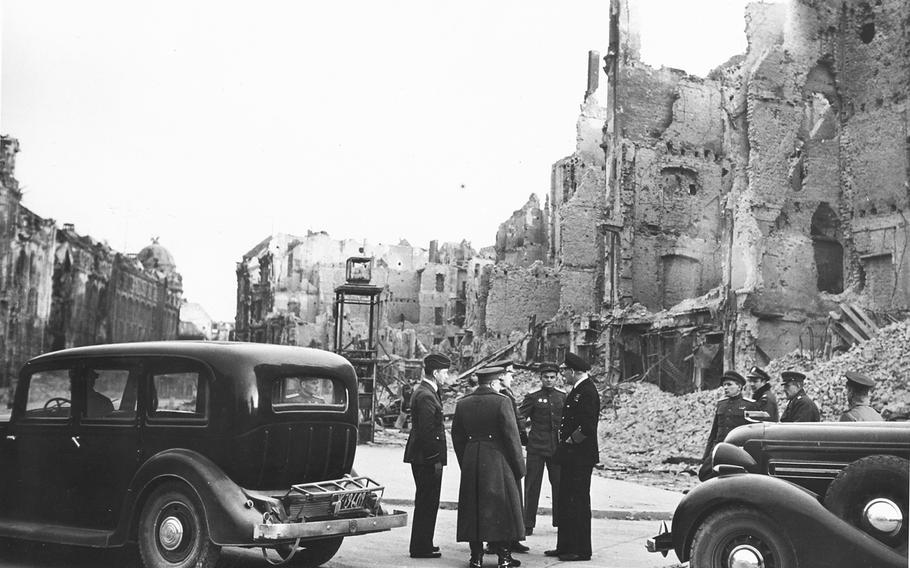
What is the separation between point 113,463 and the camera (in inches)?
263

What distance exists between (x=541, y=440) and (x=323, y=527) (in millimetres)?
3856

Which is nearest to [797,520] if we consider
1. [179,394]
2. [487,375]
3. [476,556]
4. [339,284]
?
[476,556]

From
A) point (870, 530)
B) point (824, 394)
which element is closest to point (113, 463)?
point (870, 530)

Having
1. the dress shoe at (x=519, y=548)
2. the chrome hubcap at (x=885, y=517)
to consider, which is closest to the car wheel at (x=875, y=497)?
the chrome hubcap at (x=885, y=517)

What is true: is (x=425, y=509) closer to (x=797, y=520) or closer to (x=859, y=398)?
(x=797, y=520)

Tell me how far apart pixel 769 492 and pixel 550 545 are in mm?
3404

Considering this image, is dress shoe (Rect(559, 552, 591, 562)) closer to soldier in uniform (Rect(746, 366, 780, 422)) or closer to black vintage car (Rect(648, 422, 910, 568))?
black vintage car (Rect(648, 422, 910, 568))

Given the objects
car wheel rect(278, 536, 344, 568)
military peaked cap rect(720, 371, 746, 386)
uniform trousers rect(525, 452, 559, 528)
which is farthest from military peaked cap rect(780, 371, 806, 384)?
car wheel rect(278, 536, 344, 568)

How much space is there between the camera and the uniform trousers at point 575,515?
770cm

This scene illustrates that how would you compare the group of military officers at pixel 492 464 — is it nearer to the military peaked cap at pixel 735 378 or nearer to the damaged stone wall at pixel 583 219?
the military peaked cap at pixel 735 378

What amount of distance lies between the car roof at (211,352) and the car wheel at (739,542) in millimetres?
3356

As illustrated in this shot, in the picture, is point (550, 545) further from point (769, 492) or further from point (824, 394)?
point (824, 394)

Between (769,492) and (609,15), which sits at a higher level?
(609,15)

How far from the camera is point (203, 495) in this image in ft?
20.0
